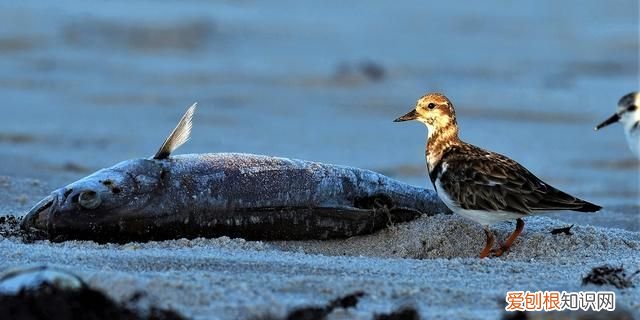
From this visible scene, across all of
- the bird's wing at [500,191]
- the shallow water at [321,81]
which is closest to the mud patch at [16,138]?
the shallow water at [321,81]

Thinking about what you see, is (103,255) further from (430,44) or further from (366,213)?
(430,44)

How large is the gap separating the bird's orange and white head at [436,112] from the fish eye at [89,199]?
6.51 feet

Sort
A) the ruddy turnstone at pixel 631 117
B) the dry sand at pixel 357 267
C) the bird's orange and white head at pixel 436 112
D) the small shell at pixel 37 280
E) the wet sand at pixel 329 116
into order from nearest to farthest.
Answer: the small shell at pixel 37 280 → the dry sand at pixel 357 267 → the wet sand at pixel 329 116 → the bird's orange and white head at pixel 436 112 → the ruddy turnstone at pixel 631 117

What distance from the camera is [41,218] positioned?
251 inches

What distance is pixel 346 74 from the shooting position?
1648 centimetres

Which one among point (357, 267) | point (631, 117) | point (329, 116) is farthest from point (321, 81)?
point (357, 267)

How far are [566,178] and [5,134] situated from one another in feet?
19.2

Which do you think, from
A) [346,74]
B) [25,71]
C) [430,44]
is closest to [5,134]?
[25,71]

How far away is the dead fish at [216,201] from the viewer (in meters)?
6.38

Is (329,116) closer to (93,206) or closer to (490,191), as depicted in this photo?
(490,191)

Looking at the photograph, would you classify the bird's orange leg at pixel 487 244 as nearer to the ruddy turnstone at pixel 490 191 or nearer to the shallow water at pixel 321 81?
the ruddy turnstone at pixel 490 191

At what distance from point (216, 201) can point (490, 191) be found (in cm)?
156

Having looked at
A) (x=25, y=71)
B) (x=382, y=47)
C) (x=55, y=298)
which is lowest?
(x=55, y=298)

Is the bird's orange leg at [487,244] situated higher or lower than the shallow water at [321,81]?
lower
